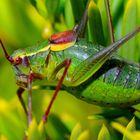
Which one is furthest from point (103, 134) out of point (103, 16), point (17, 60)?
point (17, 60)

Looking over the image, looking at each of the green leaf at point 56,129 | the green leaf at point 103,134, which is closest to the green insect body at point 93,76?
the green leaf at point 56,129

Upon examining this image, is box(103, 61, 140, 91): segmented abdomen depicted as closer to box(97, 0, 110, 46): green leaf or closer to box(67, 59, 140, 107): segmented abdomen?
box(67, 59, 140, 107): segmented abdomen

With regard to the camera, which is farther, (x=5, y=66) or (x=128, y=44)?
(x=5, y=66)

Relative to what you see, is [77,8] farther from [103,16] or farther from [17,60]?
[17,60]

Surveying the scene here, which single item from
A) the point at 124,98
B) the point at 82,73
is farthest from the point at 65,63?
the point at 124,98

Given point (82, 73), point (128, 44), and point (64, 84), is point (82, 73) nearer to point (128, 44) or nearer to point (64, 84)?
point (64, 84)

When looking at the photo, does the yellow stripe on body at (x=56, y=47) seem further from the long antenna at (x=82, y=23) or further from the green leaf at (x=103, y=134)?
the green leaf at (x=103, y=134)
